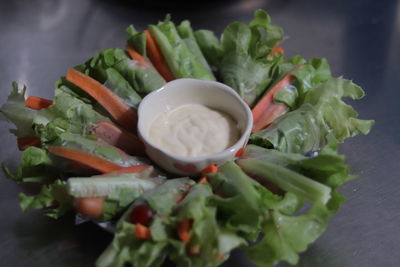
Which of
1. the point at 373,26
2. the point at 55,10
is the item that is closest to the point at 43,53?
the point at 55,10

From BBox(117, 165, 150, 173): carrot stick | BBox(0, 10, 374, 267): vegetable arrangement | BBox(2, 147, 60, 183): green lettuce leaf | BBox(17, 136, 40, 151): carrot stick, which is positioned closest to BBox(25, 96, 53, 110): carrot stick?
BBox(0, 10, 374, 267): vegetable arrangement

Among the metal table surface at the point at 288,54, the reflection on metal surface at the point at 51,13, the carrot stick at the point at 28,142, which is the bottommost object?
the metal table surface at the point at 288,54

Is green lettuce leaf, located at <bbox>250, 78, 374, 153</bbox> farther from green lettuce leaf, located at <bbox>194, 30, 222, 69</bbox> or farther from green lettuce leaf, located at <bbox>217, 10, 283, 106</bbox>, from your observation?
green lettuce leaf, located at <bbox>194, 30, 222, 69</bbox>

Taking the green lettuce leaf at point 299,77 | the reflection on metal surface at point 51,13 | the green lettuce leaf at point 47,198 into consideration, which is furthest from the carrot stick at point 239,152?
the reflection on metal surface at point 51,13

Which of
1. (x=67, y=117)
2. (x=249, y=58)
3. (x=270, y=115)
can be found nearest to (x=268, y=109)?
(x=270, y=115)

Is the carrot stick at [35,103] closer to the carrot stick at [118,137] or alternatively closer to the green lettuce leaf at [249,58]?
the carrot stick at [118,137]

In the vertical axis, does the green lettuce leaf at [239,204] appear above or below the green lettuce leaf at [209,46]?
below

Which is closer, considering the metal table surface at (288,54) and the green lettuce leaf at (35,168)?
the green lettuce leaf at (35,168)
